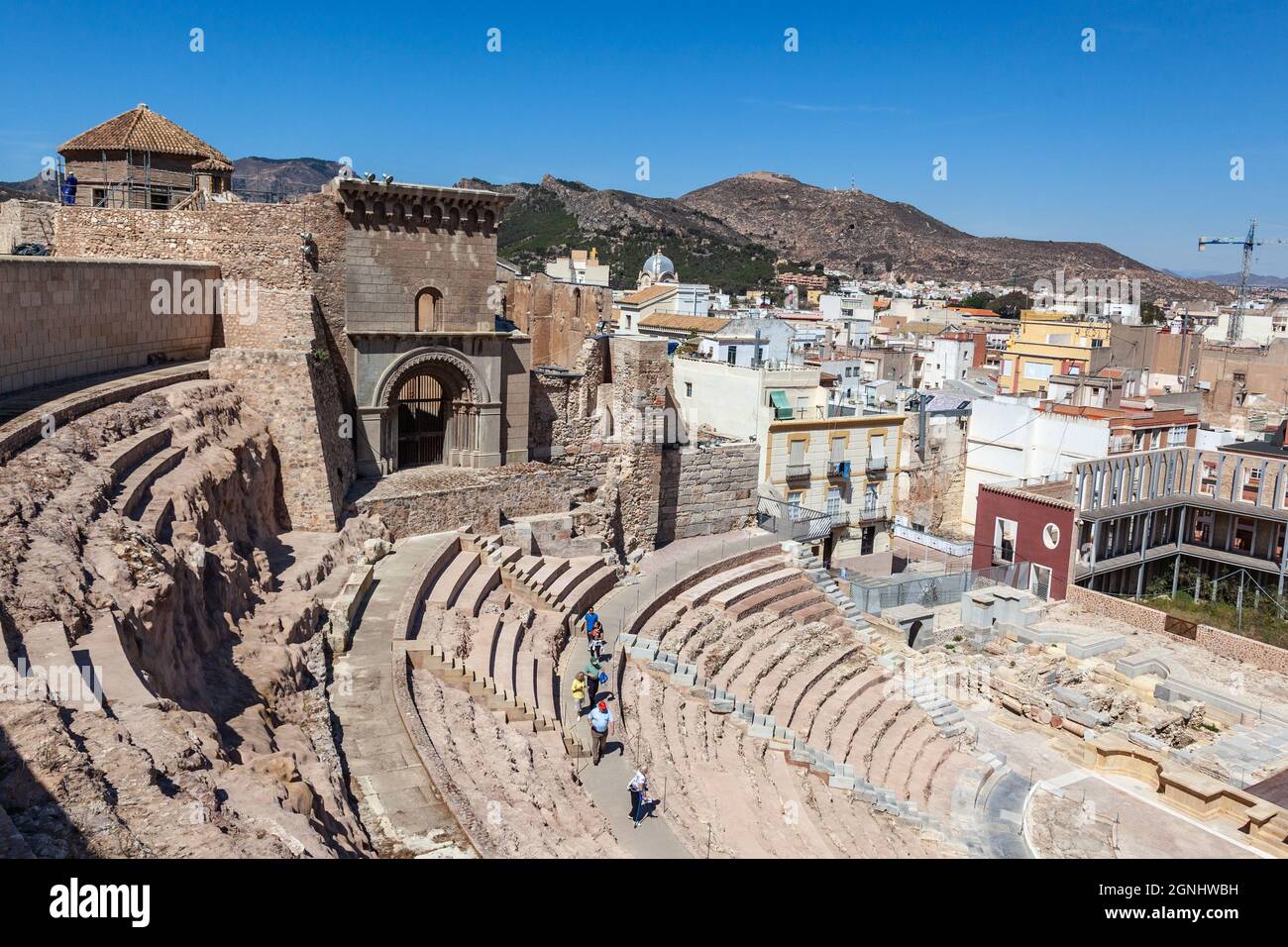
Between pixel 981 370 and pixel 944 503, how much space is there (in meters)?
19.9

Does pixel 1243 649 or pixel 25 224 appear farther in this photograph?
pixel 1243 649

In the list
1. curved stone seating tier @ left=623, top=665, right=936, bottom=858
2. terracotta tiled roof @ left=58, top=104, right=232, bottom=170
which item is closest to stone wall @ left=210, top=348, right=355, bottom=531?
curved stone seating tier @ left=623, top=665, right=936, bottom=858

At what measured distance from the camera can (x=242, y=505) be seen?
48.3ft

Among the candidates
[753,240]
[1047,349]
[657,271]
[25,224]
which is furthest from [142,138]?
[753,240]

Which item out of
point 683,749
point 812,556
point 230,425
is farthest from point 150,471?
point 812,556

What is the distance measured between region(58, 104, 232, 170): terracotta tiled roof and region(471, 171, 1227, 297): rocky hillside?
2508 inches

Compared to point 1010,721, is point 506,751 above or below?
above

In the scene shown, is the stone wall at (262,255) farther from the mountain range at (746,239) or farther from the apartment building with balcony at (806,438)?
the mountain range at (746,239)

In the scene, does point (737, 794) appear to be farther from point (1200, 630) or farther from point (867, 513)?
point (867, 513)

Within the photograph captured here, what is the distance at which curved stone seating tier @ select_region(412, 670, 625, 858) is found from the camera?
939 centimetres

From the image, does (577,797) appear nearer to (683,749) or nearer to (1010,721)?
(683,749)

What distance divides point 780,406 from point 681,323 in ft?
66.4

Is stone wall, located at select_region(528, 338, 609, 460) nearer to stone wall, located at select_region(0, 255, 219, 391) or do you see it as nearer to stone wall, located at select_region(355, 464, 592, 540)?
stone wall, located at select_region(355, 464, 592, 540)

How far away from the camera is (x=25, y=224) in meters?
22.3
